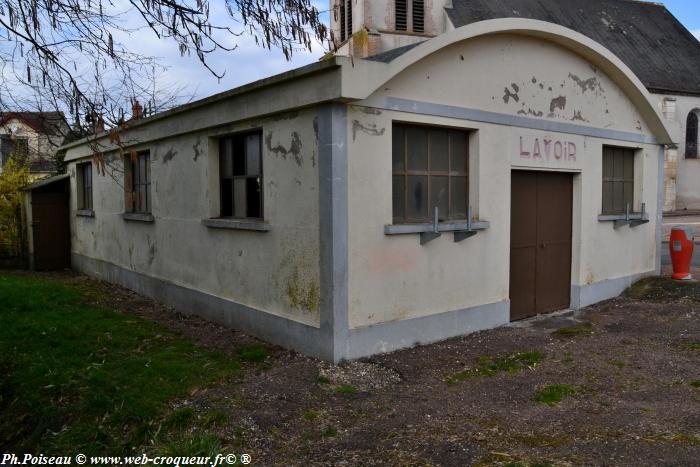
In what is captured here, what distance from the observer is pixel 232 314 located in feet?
26.5

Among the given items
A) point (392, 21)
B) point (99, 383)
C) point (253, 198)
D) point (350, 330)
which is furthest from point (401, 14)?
point (99, 383)

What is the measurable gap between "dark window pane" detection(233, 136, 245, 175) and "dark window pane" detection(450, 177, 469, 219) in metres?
2.77

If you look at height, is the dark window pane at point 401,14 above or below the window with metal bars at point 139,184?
above

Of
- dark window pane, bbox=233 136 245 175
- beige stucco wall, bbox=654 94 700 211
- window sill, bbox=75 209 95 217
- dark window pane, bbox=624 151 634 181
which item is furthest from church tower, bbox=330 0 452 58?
dark window pane, bbox=233 136 245 175

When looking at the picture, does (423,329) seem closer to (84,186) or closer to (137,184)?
(137,184)

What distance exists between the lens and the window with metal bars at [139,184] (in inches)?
422

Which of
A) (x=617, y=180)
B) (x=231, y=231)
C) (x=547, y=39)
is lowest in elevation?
(x=231, y=231)

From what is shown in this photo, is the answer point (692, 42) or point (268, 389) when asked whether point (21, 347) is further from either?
point (692, 42)

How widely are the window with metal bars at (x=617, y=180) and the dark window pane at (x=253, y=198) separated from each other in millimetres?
5786

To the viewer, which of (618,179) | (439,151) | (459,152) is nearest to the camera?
(439,151)

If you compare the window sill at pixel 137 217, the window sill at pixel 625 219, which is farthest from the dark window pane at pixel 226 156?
the window sill at pixel 625 219

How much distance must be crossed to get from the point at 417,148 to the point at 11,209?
12592 mm

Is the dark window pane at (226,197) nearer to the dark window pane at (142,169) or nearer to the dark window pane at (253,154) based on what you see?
the dark window pane at (253,154)

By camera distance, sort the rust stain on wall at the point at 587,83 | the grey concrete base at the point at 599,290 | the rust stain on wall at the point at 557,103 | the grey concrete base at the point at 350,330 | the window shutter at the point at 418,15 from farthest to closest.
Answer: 1. the window shutter at the point at 418,15
2. the grey concrete base at the point at 599,290
3. the rust stain on wall at the point at 587,83
4. the rust stain on wall at the point at 557,103
5. the grey concrete base at the point at 350,330
